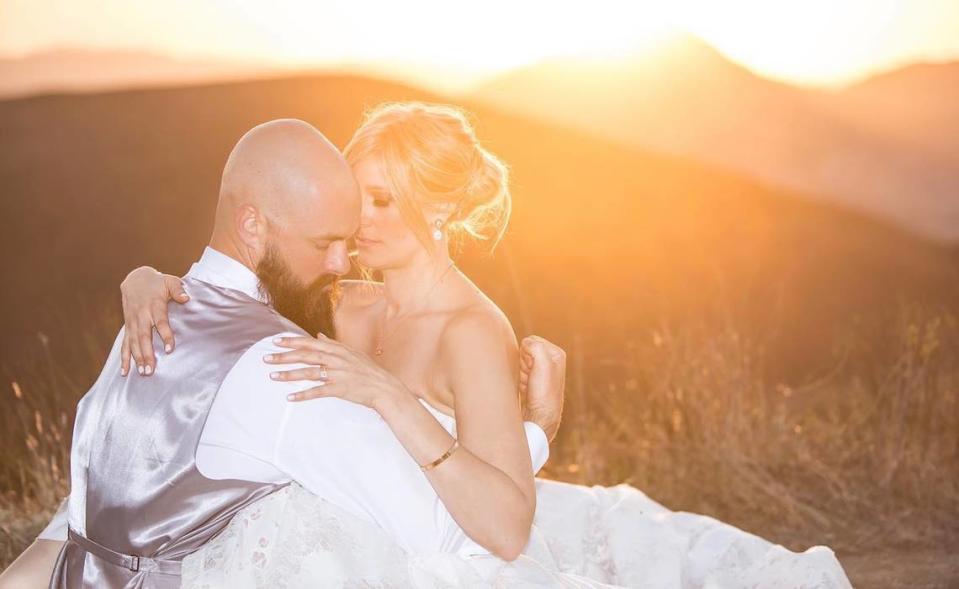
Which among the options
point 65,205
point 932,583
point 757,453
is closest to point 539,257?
point 65,205

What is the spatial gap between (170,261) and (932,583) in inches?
653

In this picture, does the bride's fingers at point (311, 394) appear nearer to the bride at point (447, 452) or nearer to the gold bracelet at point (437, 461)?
the bride at point (447, 452)

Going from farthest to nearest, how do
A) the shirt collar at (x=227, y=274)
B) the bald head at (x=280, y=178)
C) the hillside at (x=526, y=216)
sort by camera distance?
1. the hillside at (x=526, y=216)
2. the bald head at (x=280, y=178)
3. the shirt collar at (x=227, y=274)

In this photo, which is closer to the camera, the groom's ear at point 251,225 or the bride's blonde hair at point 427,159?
the groom's ear at point 251,225

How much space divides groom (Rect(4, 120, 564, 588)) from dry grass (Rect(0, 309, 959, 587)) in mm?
3123

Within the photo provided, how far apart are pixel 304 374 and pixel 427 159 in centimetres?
116

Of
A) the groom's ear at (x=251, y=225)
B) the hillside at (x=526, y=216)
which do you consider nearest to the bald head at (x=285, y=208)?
the groom's ear at (x=251, y=225)

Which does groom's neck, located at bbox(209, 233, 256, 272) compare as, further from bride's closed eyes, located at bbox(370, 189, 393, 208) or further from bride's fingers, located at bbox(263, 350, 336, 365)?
bride's closed eyes, located at bbox(370, 189, 393, 208)

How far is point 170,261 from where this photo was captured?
19.4 metres

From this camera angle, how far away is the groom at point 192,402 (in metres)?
2.36

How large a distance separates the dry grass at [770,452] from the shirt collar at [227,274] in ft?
10.5

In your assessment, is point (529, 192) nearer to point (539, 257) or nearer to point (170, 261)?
point (539, 257)

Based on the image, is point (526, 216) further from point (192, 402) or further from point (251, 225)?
point (192, 402)

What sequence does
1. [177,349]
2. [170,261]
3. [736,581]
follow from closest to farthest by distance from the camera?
1. [177,349]
2. [736,581]
3. [170,261]
